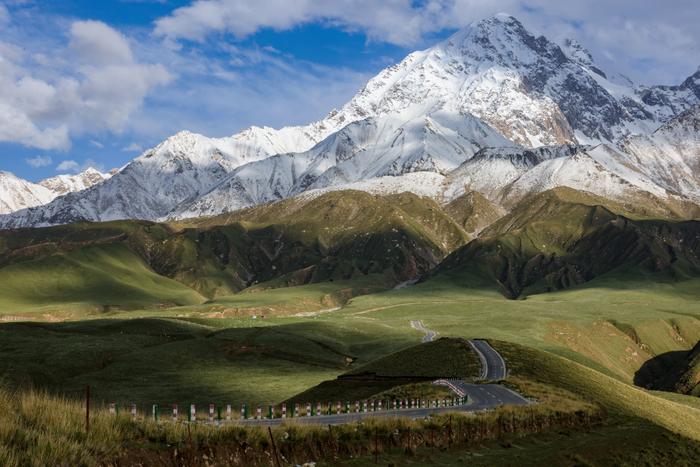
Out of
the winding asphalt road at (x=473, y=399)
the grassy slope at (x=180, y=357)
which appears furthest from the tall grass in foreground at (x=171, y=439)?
the grassy slope at (x=180, y=357)

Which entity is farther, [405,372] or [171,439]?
[405,372]

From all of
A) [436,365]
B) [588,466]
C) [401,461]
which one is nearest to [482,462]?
[401,461]

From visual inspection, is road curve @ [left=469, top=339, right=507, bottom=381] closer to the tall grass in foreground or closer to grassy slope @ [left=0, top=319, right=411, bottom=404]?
grassy slope @ [left=0, top=319, right=411, bottom=404]

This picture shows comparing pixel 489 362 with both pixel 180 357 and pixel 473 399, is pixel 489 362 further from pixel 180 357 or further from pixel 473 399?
pixel 180 357

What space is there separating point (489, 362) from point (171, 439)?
71.8m

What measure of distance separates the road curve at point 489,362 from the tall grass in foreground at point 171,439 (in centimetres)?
4450

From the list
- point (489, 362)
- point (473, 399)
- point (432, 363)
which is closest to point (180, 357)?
point (432, 363)

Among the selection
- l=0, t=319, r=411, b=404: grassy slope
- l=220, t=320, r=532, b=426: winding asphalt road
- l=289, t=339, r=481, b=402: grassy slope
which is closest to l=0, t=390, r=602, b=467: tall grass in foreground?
l=220, t=320, r=532, b=426: winding asphalt road

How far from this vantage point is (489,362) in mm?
91375

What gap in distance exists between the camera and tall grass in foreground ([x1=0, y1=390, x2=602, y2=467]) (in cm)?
1938

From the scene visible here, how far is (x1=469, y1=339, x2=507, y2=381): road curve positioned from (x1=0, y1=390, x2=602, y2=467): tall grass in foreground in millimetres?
44499

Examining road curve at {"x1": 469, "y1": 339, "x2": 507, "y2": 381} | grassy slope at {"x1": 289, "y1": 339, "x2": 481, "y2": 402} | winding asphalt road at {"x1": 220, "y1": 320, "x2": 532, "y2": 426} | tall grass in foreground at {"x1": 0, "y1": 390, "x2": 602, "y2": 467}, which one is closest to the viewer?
tall grass in foreground at {"x1": 0, "y1": 390, "x2": 602, "y2": 467}

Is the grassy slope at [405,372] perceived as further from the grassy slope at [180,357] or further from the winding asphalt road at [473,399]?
the grassy slope at [180,357]

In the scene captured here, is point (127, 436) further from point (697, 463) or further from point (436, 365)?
point (436, 365)
